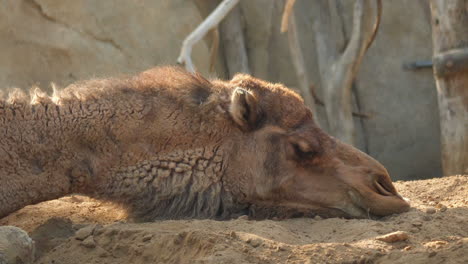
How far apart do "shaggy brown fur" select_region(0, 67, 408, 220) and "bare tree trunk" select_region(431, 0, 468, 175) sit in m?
3.38

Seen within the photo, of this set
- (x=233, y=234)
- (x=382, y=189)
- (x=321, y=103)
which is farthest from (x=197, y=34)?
(x=233, y=234)

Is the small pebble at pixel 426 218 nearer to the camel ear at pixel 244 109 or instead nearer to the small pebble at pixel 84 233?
the camel ear at pixel 244 109

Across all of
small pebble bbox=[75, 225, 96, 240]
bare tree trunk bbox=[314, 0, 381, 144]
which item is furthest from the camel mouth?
bare tree trunk bbox=[314, 0, 381, 144]

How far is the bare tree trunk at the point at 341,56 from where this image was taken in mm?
9500

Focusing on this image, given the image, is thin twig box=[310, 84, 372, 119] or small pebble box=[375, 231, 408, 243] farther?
thin twig box=[310, 84, 372, 119]

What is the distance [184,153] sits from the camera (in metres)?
4.57

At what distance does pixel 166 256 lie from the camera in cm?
349

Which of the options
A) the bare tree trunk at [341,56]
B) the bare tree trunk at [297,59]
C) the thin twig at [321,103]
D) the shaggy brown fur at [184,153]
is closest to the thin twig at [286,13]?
the bare tree trunk at [297,59]

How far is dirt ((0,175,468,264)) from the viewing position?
333 cm

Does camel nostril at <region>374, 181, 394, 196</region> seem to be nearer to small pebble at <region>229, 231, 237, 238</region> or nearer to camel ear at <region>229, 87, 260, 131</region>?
camel ear at <region>229, 87, 260, 131</region>

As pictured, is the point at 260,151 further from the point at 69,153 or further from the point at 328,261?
the point at 328,261

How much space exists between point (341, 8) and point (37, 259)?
7914 mm

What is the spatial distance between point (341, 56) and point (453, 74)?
239 centimetres

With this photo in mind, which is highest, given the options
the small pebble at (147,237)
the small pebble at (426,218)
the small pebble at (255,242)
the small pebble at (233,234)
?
the small pebble at (147,237)
